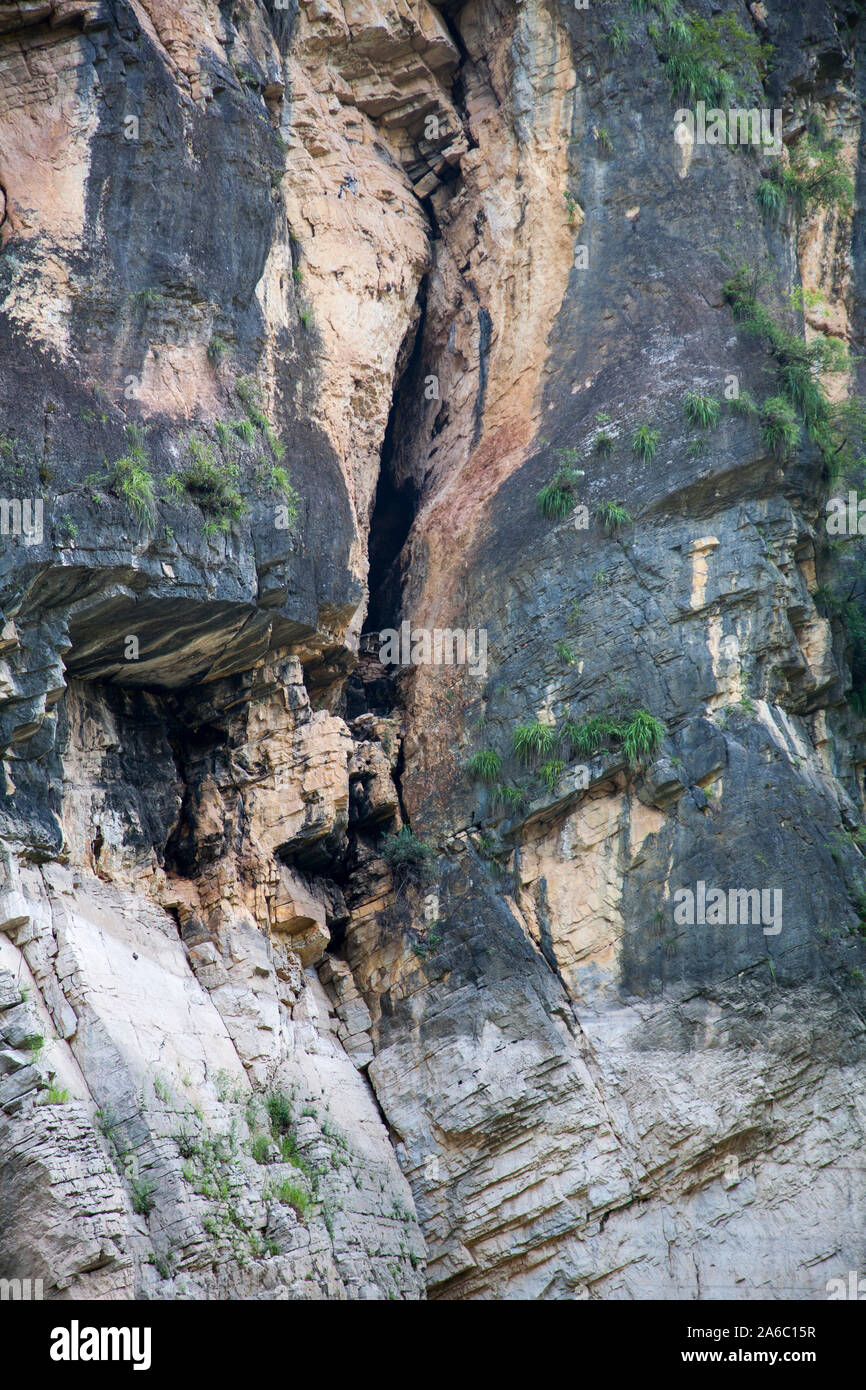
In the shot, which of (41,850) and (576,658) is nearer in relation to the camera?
(41,850)

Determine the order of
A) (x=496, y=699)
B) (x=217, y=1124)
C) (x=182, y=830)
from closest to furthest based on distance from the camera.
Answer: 1. (x=217, y=1124)
2. (x=182, y=830)
3. (x=496, y=699)

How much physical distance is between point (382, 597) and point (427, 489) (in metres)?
1.88

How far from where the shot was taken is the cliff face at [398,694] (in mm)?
15008

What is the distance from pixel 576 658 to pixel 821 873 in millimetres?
4146

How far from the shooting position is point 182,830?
17.8 metres

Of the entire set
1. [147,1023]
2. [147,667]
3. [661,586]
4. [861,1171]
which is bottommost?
[861,1171]

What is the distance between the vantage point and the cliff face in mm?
15008

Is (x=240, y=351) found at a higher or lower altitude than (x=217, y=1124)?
higher

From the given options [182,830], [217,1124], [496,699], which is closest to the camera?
[217,1124]

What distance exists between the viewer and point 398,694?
20.1 metres

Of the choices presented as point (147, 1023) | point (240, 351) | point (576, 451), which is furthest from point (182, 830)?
point (576, 451)

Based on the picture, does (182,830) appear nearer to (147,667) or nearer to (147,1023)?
(147,667)

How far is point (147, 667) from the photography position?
1708 centimetres

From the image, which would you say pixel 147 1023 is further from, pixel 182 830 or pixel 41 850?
pixel 182 830
